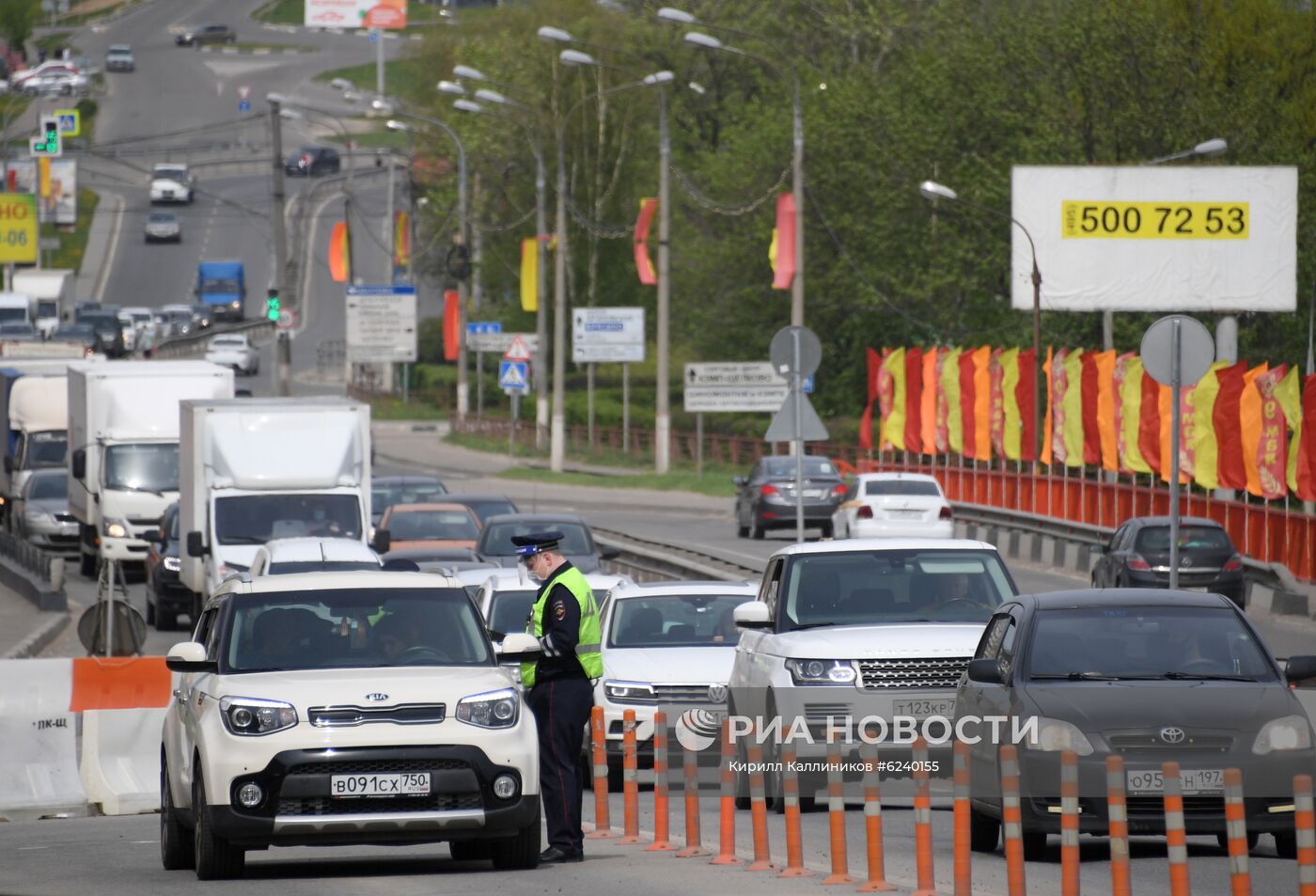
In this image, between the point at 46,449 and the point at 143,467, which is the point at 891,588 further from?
the point at 46,449

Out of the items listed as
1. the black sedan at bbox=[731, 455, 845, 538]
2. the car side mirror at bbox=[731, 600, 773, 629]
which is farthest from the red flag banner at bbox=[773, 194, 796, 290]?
the car side mirror at bbox=[731, 600, 773, 629]

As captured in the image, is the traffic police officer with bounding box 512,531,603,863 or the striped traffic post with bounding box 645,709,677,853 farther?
the striped traffic post with bounding box 645,709,677,853

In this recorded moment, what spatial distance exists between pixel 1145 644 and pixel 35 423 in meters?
34.8

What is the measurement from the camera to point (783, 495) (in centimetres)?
4328

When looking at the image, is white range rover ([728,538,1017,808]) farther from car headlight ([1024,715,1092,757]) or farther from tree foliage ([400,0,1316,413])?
tree foliage ([400,0,1316,413])

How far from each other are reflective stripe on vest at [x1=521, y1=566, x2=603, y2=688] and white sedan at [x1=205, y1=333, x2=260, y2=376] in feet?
248

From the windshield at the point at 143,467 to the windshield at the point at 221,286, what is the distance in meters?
66.3

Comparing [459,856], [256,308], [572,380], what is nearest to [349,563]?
[459,856]

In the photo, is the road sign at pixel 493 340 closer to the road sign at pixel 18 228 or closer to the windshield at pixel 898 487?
the windshield at pixel 898 487

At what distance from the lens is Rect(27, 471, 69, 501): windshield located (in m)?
42.3

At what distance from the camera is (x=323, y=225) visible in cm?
11588

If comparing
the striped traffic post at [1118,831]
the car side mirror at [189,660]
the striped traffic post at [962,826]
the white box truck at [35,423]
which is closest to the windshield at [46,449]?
the white box truck at [35,423]

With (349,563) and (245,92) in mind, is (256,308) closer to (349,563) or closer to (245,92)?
(245,92)

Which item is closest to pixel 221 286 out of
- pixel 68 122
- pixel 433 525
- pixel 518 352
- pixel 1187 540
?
pixel 68 122
